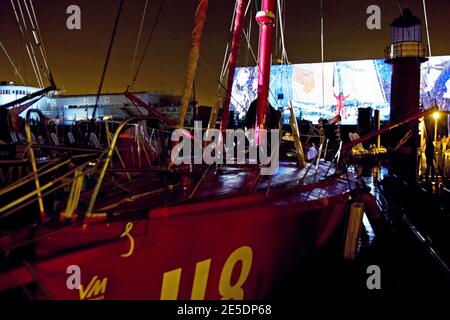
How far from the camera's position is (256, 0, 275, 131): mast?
23.1 feet

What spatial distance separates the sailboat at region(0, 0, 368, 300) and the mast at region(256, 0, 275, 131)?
4.46 ft

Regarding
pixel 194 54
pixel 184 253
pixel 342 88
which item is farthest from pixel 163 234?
pixel 342 88

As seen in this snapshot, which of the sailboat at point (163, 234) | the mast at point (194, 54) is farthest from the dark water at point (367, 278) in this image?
the mast at point (194, 54)

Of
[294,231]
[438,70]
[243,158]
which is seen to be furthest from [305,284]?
[438,70]

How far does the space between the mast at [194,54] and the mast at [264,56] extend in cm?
165

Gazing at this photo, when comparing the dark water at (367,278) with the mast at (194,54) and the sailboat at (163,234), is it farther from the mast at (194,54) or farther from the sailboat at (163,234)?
the mast at (194,54)

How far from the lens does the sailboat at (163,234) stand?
3.36 m

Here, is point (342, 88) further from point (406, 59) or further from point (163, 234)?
point (163, 234)

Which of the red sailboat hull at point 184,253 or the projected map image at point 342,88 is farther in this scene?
the projected map image at point 342,88

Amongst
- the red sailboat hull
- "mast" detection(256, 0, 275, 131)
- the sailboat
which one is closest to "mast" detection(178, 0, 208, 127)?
the sailboat

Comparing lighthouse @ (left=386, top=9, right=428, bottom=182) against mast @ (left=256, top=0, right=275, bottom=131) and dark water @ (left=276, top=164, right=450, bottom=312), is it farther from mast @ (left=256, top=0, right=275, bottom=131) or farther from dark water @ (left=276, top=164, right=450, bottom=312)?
mast @ (left=256, top=0, right=275, bottom=131)

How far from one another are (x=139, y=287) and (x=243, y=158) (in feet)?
13.3

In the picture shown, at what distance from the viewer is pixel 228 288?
14.5 feet
